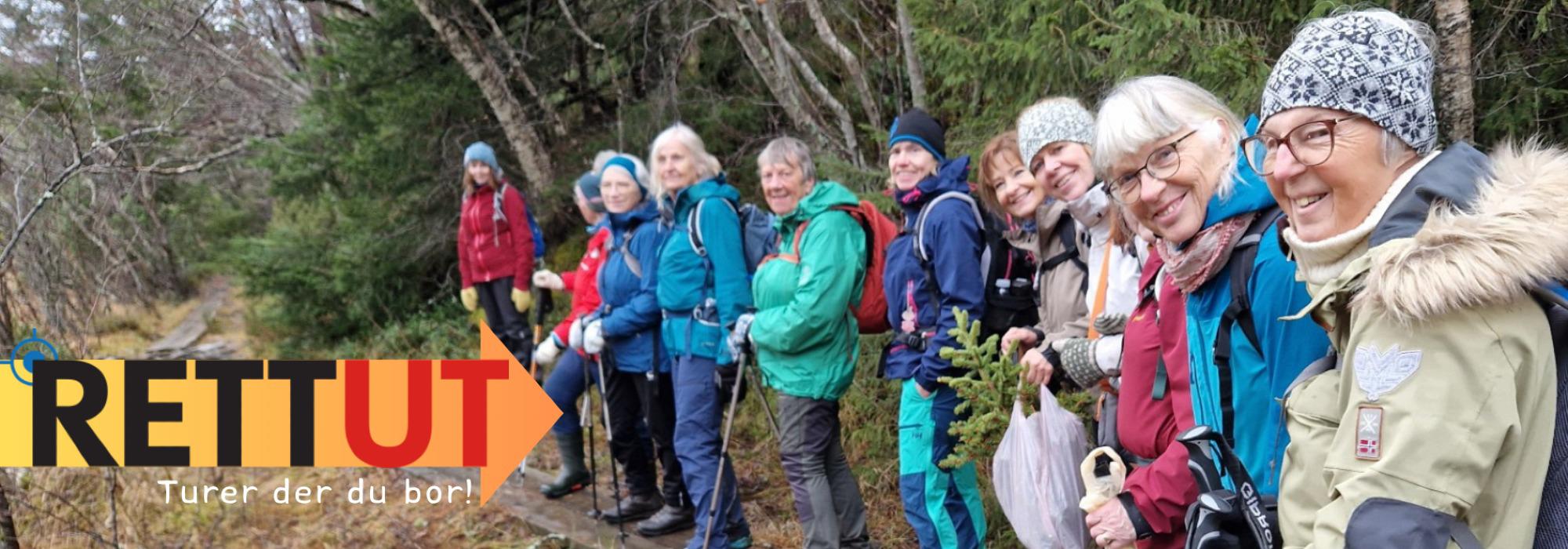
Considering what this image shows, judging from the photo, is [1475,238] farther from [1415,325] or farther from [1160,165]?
[1160,165]

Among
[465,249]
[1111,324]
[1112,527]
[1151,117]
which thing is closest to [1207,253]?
[1151,117]

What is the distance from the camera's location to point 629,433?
5824mm

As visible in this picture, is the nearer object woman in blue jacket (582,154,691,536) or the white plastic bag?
the white plastic bag

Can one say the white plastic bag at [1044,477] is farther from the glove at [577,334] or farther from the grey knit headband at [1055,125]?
the glove at [577,334]

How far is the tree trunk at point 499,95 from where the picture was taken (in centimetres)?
934

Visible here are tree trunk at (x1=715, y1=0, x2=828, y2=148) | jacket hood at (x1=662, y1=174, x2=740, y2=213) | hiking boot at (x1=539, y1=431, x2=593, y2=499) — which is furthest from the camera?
tree trunk at (x1=715, y1=0, x2=828, y2=148)

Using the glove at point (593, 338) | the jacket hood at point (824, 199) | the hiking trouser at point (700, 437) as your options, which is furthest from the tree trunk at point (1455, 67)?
the glove at point (593, 338)

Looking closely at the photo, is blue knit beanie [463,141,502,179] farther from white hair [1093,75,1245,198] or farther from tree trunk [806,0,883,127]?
white hair [1093,75,1245,198]

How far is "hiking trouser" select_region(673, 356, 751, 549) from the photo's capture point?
489 cm

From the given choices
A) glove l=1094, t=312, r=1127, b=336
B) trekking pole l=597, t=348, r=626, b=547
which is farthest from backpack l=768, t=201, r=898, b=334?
trekking pole l=597, t=348, r=626, b=547

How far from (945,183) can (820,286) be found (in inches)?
27.0

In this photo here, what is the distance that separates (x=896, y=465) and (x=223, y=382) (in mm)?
4665

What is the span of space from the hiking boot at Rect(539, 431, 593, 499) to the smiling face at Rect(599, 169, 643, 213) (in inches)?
71.2

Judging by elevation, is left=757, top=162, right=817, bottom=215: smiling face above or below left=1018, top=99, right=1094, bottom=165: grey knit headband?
below
